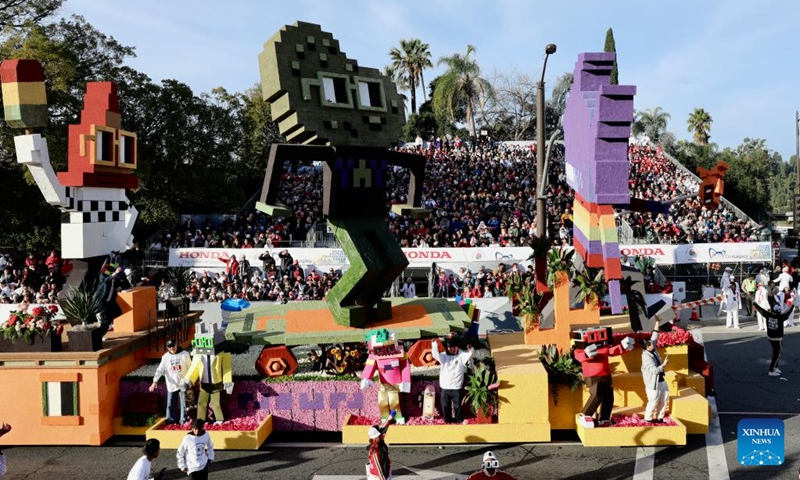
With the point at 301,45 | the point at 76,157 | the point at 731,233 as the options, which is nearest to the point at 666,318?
the point at 301,45

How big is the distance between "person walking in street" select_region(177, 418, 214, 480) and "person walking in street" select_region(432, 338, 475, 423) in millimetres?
3897

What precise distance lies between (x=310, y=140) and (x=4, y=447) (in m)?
7.33

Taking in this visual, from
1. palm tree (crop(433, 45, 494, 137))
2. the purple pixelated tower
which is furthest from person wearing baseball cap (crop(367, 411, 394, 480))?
palm tree (crop(433, 45, 494, 137))

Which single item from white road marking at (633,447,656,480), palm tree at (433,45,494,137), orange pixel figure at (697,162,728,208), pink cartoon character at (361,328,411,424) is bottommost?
white road marking at (633,447,656,480)

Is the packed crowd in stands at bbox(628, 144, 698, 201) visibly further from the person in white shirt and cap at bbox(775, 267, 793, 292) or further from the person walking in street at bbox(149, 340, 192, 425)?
the person walking in street at bbox(149, 340, 192, 425)

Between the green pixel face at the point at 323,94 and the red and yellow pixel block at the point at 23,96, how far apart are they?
5000 mm

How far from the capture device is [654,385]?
33.6 ft

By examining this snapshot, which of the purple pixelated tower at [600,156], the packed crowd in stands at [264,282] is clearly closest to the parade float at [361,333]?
the purple pixelated tower at [600,156]

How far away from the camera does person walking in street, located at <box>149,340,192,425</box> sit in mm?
10570

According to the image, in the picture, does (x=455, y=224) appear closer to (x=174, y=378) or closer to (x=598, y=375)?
(x=598, y=375)

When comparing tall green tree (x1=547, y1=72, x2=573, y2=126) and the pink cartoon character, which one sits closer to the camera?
the pink cartoon character

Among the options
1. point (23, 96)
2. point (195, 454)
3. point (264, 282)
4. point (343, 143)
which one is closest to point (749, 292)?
point (343, 143)

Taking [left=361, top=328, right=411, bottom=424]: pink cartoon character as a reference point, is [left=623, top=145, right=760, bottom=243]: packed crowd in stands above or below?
above

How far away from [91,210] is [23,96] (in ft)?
8.79
